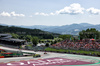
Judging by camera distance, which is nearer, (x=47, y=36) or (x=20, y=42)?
(x=20, y=42)

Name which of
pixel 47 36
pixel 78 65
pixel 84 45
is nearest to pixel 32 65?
pixel 78 65

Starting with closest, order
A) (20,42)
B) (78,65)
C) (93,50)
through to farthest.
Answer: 1. (78,65)
2. (93,50)
3. (20,42)

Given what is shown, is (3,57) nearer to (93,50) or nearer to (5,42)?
(93,50)

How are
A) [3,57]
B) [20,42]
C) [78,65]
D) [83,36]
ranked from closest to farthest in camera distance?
[78,65]
[3,57]
[20,42]
[83,36]

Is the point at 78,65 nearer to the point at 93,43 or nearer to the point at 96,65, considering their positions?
the point at 96,65

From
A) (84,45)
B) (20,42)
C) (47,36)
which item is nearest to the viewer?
(84,45)

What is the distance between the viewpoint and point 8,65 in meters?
34.2

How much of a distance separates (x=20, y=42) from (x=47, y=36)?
317 ft

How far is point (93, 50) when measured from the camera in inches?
2516

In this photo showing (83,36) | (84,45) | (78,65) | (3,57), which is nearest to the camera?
(78,65)

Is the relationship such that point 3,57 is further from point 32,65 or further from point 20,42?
point 20,42

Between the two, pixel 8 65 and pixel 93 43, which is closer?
pixel 8 65

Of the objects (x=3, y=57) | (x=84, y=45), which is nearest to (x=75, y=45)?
(x=84, y=45)

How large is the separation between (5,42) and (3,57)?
4772cm
